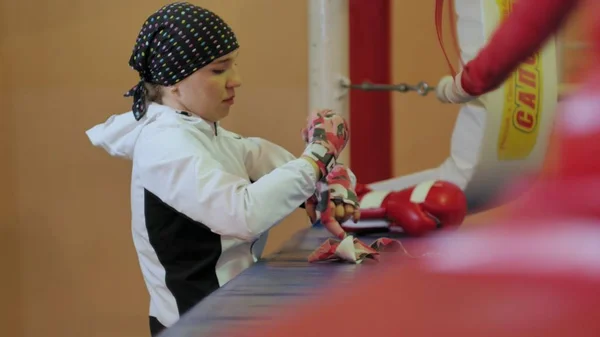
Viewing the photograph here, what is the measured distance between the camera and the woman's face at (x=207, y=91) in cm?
122

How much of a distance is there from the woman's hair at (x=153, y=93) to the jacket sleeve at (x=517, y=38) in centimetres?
75

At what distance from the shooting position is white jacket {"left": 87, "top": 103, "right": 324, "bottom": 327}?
1050mm

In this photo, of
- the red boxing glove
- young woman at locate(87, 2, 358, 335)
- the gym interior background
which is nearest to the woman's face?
young woman at locate(87, 2, 358, 335)

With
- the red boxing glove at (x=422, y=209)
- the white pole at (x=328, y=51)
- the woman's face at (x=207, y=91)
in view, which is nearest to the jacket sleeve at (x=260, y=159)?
the woman's face at (x=207, y=91)

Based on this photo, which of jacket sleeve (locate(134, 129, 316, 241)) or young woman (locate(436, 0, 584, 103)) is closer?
young woman (locate(436, 0, 584, 103))

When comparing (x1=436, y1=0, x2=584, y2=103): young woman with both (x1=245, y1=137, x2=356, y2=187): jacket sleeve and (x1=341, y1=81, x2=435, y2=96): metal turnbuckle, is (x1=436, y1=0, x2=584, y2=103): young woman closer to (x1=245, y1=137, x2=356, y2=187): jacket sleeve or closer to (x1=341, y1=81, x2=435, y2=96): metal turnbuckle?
(x1=245, y1=137, x2=356, y2=187): jacket sleeve

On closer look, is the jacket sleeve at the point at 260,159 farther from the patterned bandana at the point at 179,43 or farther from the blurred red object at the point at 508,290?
the blurred red object at the point at 508,290

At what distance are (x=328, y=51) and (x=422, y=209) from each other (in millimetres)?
477

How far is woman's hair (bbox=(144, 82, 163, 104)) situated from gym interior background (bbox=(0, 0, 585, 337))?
→ 0.72m

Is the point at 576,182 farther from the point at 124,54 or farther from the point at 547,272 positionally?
the point at 124,54

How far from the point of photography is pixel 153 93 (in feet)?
4.18

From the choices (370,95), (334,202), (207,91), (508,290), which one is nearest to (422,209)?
(334,202)

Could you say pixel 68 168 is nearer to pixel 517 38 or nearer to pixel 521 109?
pixel 521 109

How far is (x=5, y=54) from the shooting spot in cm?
196
